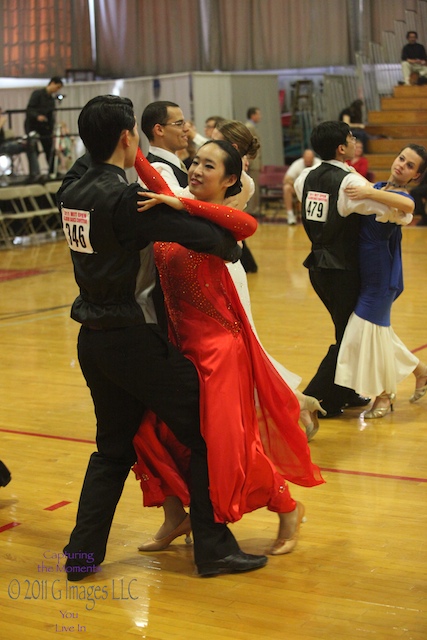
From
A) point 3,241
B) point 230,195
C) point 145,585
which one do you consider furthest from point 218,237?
point 3,241

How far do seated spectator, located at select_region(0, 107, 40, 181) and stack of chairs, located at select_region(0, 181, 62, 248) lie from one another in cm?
32

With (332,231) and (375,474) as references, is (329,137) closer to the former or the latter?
(332,231)

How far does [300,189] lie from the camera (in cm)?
500

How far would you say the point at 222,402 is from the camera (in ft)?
9.93

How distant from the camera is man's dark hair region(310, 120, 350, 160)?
4680 millimetres

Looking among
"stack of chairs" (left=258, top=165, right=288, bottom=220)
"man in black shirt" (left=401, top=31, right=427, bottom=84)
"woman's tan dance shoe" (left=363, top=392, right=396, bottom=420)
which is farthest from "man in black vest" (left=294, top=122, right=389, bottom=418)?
"man in black shirt" (left=401, top=31, right=427, bottom=84)

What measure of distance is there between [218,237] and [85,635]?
1.25 meters

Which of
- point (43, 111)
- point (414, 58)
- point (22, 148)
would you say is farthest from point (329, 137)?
point (414, 58)

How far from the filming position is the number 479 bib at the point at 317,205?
4.74 metres

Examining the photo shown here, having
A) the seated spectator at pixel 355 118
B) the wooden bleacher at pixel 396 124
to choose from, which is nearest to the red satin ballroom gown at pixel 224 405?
the seated spectator at pixel 355 118

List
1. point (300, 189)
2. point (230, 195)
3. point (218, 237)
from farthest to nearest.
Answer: point (300, 189), point (230, 195), point (218, 237)

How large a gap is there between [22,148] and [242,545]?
424 inches

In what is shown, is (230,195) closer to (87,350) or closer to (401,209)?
(87,350)

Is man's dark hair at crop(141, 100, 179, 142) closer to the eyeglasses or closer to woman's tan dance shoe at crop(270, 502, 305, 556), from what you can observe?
the eyeglasses
